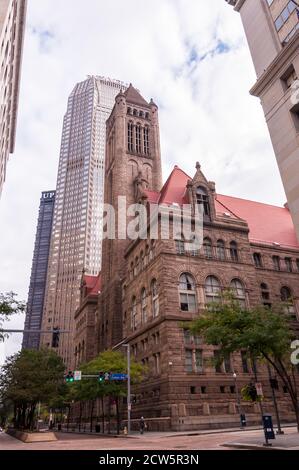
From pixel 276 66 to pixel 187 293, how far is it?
27412 millimetres

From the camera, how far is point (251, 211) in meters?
62.5

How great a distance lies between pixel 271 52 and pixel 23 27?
29.4 metres

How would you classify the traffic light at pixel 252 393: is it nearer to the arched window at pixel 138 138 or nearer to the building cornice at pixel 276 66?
the building cornice at pixel 276 66

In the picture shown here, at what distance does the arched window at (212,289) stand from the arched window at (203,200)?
9101 mm

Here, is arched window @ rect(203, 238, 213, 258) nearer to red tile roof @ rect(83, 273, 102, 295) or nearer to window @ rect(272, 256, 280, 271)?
window @ rect(272, 256, 280, 271)

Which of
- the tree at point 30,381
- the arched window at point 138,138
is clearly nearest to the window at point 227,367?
the tree at point 30,381

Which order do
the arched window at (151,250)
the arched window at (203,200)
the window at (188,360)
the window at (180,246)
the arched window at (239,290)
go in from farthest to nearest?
1. the arched window at (203,200)
2. the arched window at (151,250)
3. the arched window at (239,290)
4. the window at (180,246)
5. the window at (188,360)

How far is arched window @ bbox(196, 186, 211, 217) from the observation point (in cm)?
5119

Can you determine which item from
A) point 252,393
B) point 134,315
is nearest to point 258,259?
point 134,315

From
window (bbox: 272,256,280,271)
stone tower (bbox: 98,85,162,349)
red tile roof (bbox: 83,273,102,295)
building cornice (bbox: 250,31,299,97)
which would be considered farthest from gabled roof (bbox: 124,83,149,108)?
building cornice (bbox: 250,31,299,97)

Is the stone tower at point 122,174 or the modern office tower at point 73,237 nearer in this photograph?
the stone tower at point 122,174

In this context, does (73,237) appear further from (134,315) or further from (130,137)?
(134,315)

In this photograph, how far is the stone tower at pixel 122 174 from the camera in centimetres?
6375
